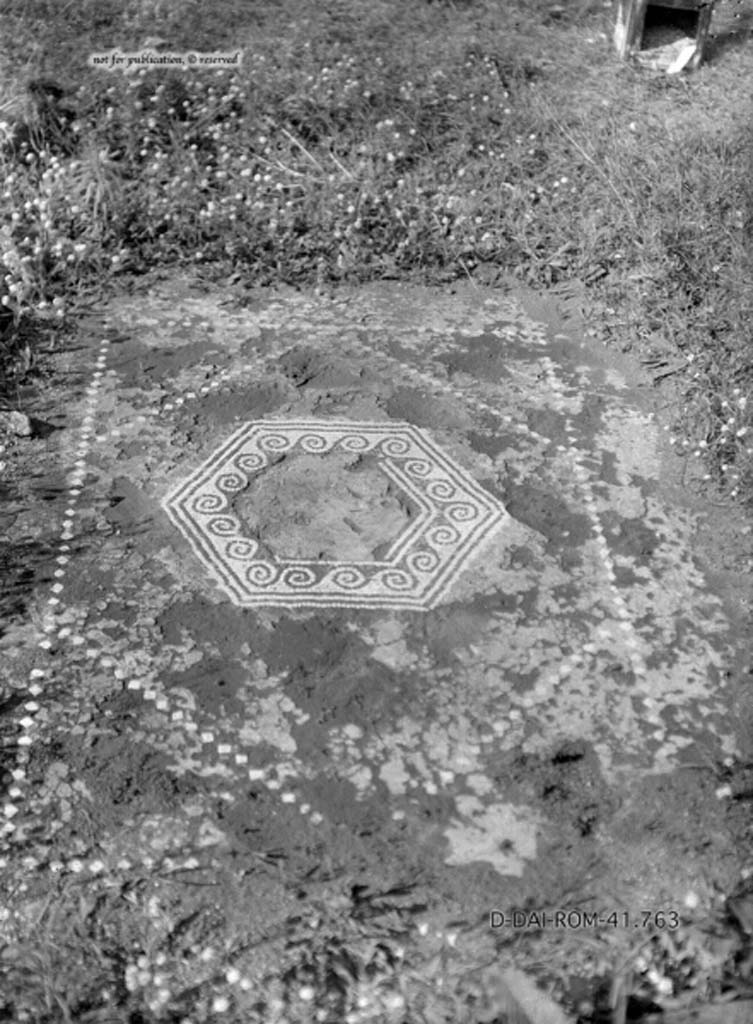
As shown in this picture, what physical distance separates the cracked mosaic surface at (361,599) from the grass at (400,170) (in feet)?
1.54

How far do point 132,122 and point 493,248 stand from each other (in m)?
2.18

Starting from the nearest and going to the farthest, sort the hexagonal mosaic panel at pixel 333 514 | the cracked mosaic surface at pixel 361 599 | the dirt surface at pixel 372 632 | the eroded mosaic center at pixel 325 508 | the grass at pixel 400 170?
the dirt surface at pixel 372 632 → the cracked mosaic surface at pixel 361 599 → the hexagonal mosaic panel at pixel 333 514 → the eroded mosaic center at pixel 325 508 → the grass at pixel 400 170

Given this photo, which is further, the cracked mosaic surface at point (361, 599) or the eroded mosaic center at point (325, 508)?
the eroded mosaic center at point (325, 508)

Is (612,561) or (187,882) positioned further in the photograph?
(612,561)

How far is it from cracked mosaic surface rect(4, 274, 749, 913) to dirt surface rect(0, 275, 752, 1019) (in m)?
0.01

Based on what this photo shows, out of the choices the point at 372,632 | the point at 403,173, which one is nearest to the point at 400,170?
the point at 403,173

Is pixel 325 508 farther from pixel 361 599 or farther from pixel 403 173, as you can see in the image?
pixel 403 173

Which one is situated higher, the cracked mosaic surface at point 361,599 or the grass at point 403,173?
the grass at point 403,173

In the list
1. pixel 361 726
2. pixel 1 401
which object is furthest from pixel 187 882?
pixel 1 401

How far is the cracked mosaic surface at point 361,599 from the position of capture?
396 centimetres

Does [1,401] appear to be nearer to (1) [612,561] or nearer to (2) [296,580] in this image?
(2) [296,580]

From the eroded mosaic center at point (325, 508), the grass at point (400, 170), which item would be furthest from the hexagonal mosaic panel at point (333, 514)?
the grass at point (400, 170)

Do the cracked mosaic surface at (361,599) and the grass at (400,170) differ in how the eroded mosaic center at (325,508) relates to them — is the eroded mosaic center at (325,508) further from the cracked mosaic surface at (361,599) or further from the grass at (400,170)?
the grass at (400,170)

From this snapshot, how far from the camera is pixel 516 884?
12.1ft
